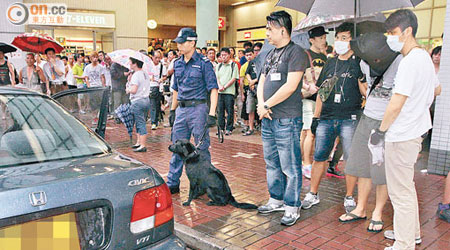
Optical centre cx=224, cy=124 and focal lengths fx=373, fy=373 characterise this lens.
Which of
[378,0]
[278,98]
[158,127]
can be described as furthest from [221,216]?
[158,127]

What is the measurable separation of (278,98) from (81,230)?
2364mm

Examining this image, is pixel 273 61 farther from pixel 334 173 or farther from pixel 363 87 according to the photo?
pixel 334 173

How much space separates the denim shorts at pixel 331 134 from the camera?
4215mm

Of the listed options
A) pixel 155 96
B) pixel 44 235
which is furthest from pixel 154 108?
pixel 44 235

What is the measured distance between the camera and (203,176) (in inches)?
172

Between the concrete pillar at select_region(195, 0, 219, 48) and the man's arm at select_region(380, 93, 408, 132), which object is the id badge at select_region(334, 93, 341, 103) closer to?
the man's arm at select_region(380, 93, 408, 132)

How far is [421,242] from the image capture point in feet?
11.5

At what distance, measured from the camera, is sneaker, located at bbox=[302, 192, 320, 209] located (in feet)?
14.4

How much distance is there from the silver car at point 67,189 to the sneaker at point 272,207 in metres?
2.03

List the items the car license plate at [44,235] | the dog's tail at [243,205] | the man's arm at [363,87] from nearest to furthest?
the car license plate at [44,235] → the man's arm at [363,87] → the dog's tail at [243,205]

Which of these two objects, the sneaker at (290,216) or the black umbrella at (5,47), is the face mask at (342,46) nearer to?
the sneaker at (290,216)

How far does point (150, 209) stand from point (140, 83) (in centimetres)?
532

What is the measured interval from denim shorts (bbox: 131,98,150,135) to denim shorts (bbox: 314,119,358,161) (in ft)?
13.3

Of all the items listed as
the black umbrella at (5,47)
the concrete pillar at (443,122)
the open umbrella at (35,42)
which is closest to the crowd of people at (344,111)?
the concrete pillar at (443,122)
